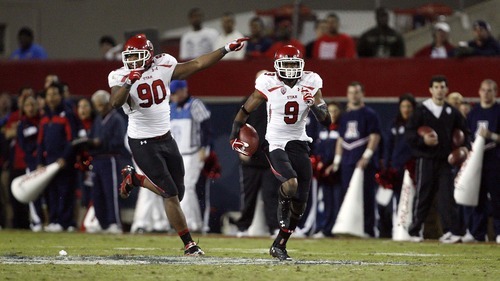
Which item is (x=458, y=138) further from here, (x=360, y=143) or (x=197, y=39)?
(x=197, y=39)

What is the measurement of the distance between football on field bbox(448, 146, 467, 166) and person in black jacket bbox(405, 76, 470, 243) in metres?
0.12

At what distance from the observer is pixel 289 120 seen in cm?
1029

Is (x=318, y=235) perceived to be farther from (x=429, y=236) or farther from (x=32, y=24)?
(x=32, y=24)

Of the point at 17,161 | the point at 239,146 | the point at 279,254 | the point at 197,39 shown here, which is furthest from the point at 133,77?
the point at 197,39

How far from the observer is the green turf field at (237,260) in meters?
8.29

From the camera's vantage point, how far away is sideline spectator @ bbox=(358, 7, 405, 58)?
15945 mm

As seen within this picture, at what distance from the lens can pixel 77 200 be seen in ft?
53.6

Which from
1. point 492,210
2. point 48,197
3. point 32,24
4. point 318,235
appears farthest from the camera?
point 32,24

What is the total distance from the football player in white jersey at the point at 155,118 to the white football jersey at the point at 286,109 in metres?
0.61

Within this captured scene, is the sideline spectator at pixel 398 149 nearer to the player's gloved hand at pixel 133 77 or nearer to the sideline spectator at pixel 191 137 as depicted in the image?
the sideline spectator at pixel 191 137

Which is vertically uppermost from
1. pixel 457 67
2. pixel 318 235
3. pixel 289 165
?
pixel 457 67

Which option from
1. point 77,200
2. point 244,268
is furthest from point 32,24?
point 244,268

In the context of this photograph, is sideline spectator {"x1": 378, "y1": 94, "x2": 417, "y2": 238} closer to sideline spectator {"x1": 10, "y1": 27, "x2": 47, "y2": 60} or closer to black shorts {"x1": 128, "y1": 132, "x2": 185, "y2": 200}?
black shorts {"x1": 128, "y1": 132, "x2": 185, "y2": 200}

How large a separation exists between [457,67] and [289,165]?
6191 mm
